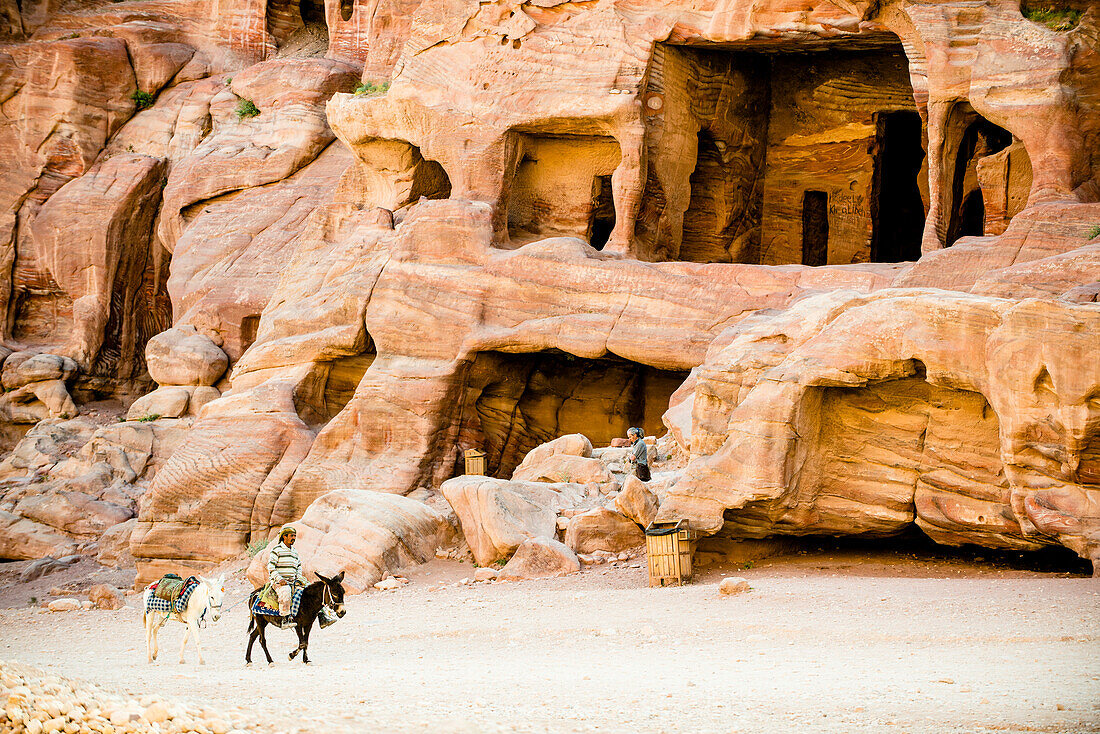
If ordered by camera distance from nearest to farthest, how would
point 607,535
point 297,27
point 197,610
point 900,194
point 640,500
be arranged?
point 197,610
point 640,500
point 607,535
point 900,194
point 297,27

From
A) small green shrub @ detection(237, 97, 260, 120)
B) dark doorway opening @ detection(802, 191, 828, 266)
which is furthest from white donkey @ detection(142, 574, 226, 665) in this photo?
small green shrub @ detection(237, 97, 260, 120)

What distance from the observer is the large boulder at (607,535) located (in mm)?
15273

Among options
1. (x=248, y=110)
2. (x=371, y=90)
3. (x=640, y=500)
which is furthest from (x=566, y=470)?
(x=248, y=110)

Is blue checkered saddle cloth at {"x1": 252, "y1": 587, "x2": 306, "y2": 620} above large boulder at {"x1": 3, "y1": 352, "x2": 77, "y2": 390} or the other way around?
above

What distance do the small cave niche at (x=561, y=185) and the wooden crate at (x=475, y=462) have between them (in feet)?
14.4

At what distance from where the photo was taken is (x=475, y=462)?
63.6 feet

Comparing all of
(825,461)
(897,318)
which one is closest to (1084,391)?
(897,318)

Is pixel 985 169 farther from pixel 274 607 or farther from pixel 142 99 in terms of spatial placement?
pixel 142 99

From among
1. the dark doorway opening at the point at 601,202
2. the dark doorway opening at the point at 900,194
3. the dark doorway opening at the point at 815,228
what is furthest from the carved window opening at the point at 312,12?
the dark doorway opening at the point at 900,194

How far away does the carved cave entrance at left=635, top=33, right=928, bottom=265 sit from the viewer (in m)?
22.2

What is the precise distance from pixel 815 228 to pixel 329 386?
981 centimetres

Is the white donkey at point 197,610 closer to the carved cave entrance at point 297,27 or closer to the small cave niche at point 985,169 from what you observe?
the small cave niche at point 985,169

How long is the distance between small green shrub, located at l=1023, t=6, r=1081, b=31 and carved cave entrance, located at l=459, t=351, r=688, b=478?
24.6 ft

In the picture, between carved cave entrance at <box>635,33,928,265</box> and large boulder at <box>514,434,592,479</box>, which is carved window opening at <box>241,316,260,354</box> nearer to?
carved cave entrance at <box>635,33,928,265</box>
